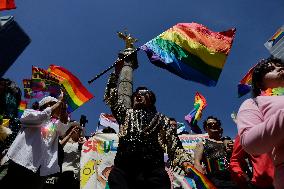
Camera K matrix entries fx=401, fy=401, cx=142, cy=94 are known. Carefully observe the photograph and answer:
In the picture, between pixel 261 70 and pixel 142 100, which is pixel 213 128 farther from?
pixel 261 70

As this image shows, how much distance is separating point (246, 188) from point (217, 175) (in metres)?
1.20

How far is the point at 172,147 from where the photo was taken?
404cm

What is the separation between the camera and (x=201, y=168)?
4.89m

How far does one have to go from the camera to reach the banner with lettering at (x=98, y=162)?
20.6 ft

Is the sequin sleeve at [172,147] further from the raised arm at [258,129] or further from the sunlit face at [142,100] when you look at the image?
the raised arm at [258,129]

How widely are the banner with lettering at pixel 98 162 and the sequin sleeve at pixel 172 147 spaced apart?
5.95 feet

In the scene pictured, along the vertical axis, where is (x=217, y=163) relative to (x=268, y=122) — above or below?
above

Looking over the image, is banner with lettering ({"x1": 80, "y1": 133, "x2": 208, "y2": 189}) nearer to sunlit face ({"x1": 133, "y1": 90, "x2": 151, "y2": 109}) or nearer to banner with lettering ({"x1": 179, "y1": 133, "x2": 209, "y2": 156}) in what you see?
banner with lettering ({"x1": 179, "y1": 133, "x2": 209, "y2": 156})

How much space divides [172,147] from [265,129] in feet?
6.93

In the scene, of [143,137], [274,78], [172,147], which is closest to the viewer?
[274,78]

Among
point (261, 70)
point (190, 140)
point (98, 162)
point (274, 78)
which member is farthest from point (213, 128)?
point (274, 78)

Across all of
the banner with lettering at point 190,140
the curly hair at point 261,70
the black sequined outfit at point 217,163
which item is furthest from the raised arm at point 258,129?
the banner with lettering at point 190,140

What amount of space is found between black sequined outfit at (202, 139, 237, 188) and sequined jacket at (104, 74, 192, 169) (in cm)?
89

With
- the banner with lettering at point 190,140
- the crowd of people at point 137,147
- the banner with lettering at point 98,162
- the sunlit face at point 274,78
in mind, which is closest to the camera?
the sunlit face at point 274,78
